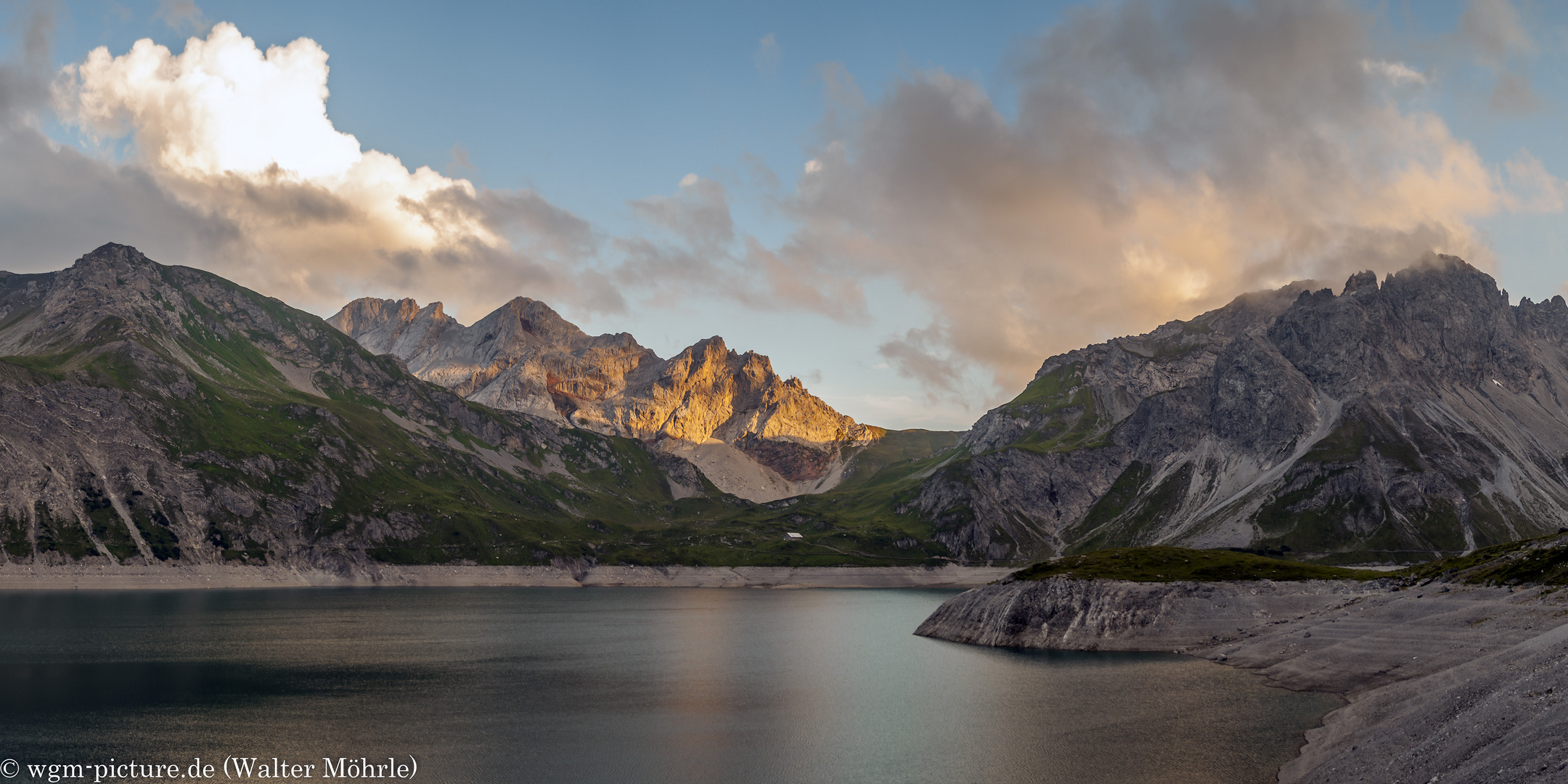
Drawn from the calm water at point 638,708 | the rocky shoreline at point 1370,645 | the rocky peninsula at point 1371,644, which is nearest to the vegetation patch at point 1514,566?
the rocky peninsula at point 1371,644

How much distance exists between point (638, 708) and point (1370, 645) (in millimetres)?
81944

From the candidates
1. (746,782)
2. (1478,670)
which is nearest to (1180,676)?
(1478,670)

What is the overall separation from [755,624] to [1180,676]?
95.6m

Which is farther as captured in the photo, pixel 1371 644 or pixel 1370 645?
pixel 1371 644

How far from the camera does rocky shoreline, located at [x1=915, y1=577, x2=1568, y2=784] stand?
47.1m

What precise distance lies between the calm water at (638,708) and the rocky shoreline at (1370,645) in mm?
5454

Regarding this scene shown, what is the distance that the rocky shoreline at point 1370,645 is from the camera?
47.1m

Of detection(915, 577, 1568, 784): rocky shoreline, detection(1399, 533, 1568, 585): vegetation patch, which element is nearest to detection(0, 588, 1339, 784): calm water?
detection(915, 577, 1568, 784): rocky shoreline

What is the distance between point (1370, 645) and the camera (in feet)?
332

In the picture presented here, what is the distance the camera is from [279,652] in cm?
11906

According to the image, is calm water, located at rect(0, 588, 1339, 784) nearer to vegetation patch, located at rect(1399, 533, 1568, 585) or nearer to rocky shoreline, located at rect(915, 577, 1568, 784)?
rocky shoreline, located at rect(915, 577, 1568, 784)

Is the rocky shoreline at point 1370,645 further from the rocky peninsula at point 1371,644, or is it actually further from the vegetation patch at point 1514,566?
the vegetation patch at point 1514,566

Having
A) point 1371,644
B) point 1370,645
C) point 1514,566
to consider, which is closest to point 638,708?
point 1370,645

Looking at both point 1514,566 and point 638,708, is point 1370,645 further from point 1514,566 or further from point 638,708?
point 638,708
